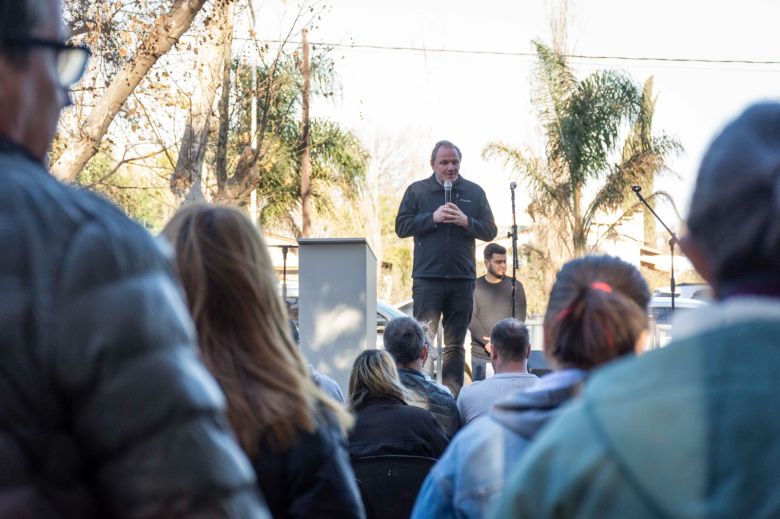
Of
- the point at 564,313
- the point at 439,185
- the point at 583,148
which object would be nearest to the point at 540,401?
the point at 564,313

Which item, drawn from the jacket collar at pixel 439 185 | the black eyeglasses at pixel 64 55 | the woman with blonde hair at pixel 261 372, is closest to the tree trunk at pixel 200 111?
the jacket collar at pixel 439 185

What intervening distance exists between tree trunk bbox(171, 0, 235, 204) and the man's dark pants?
261 inches

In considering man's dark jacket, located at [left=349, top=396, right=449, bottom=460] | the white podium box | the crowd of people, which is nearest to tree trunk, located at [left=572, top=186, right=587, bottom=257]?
the white podium box

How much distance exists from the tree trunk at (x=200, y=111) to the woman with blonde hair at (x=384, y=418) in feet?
A: 32.7

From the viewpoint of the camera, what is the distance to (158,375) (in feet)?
4.69

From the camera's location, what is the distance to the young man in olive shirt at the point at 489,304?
11.1 meters

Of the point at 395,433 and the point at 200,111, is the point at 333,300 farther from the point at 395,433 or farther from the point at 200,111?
the point at 200,111

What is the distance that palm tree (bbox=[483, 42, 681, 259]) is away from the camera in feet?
86.2

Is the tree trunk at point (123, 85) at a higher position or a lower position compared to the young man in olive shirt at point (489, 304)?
higher

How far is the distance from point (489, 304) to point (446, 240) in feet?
8.08

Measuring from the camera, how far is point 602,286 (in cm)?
256

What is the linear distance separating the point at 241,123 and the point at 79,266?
1678cm

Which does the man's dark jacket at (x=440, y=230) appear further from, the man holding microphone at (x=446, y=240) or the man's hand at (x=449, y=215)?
the man's hand at (x=449, y=215)

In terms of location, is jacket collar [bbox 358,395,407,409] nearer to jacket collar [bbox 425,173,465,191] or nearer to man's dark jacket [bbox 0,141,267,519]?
man's dark jacket [bbox 0,141,267,519]
